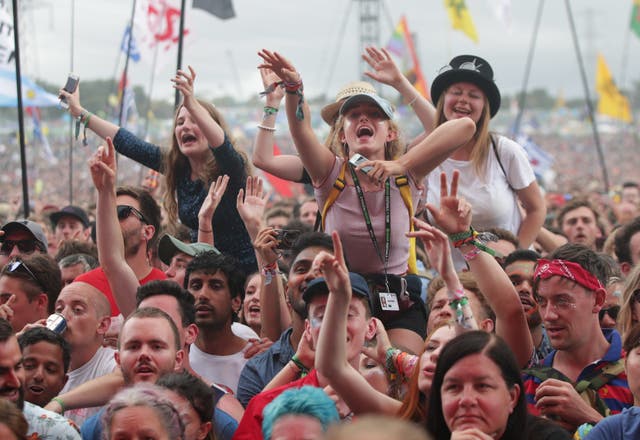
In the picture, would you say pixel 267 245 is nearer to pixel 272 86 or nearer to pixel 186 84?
pixel 272 86

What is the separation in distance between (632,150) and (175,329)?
85.6 metres

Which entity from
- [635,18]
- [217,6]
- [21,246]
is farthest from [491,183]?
[635,18]

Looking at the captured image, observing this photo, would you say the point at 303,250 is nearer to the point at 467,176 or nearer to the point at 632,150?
the point at 467,176

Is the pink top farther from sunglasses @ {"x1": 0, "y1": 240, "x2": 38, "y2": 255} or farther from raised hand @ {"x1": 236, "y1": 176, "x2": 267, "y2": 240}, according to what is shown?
sunglasses @ {"x1": 0, "y1": 240, "x2": 38, "y2": 255}

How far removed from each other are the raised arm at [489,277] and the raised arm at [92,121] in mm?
3104

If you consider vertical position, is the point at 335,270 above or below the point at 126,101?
above

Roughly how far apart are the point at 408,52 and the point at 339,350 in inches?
583

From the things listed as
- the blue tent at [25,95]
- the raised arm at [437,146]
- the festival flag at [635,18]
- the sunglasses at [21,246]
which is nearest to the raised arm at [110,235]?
the sunglasses at [21,246]

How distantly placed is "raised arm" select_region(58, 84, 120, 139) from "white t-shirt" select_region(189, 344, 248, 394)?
6.23 feet

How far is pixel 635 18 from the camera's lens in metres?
16.8

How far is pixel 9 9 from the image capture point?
8891 millimetres

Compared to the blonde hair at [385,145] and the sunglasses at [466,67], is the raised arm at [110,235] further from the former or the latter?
the sunglasses at [466,67]

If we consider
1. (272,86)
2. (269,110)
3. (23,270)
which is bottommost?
(23,270)

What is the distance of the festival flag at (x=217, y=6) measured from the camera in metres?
10.4
